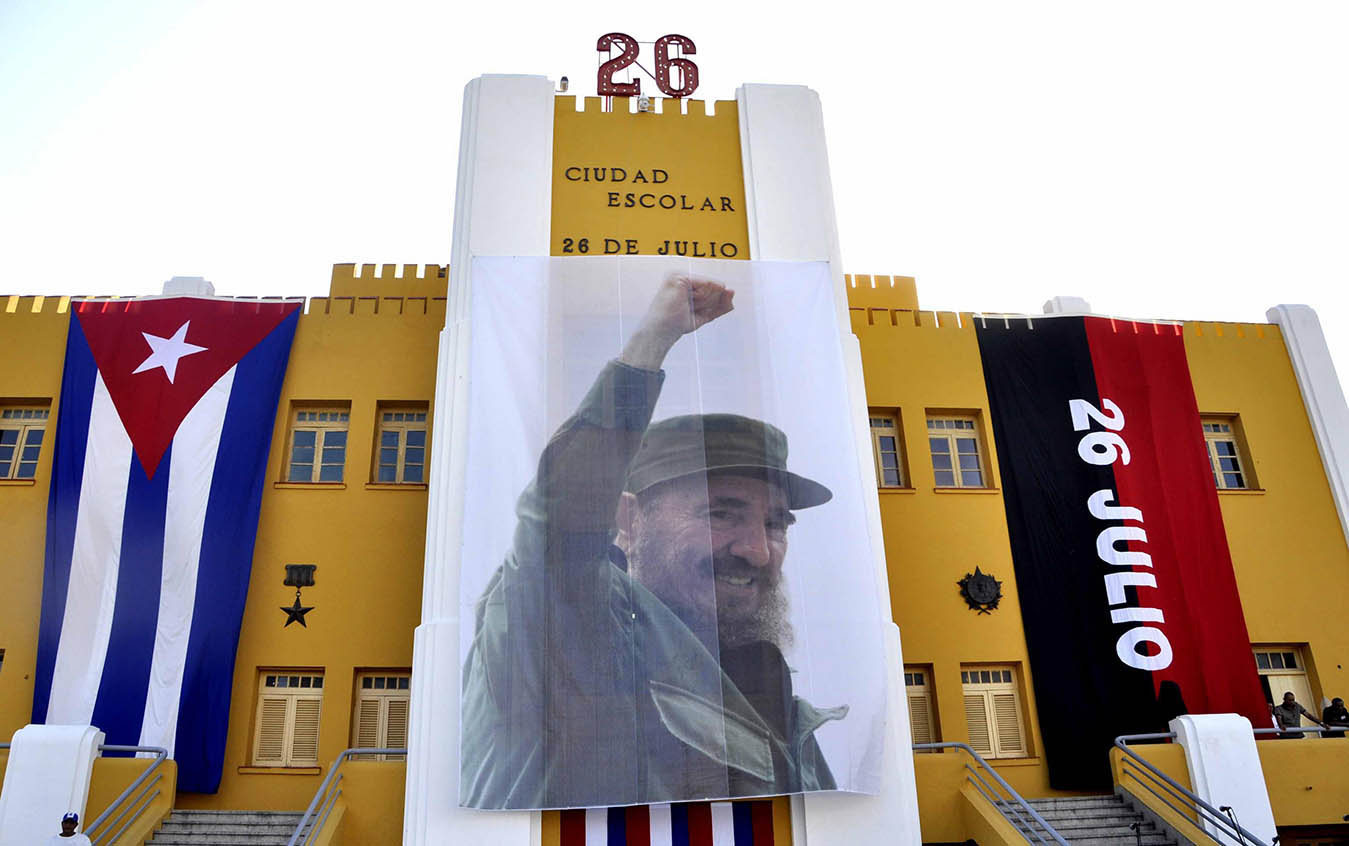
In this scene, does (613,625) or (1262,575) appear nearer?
(613,625)

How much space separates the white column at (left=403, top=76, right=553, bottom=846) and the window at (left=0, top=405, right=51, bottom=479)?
7479mm

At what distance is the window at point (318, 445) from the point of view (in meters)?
17.4

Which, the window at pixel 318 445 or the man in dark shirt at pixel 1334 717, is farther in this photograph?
the window at pixel 318 445

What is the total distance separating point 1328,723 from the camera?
16.2 m

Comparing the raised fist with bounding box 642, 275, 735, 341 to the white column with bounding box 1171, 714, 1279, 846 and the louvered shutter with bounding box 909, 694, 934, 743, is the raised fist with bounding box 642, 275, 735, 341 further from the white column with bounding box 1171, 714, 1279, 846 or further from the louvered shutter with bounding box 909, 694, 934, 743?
the white column with bounding box 1171, 714, 1279, 846

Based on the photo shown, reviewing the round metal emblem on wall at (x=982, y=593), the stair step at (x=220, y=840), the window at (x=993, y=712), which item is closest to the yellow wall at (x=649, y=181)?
the round metal emblem on wall at (x=982, y=593)

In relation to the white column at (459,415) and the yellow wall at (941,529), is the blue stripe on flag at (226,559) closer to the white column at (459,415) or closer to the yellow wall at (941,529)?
the white column at (459,415)

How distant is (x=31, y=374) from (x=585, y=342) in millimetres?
9711

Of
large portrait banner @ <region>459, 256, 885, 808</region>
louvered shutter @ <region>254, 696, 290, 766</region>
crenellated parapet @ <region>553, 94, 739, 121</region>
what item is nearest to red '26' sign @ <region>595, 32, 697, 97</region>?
crenellated parapet @ <region>553, 94, 739, 121</region>

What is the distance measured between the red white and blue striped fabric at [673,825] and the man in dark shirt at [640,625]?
609 millimetres

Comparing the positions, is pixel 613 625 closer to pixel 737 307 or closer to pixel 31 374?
pixel 737 307

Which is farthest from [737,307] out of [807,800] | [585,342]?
[807,800]

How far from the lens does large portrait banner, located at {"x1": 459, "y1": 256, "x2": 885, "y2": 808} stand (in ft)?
42.3

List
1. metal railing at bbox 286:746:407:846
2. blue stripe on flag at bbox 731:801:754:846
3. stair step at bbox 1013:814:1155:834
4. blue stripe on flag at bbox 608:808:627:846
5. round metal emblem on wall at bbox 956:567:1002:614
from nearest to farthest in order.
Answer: metal railing at bbox 286:746:407:846 < blue stripe on flag at bbox 608:808:627:846 < blue stripe on flag at bbox 731:801:754:846 < stair step at bbox 1013:814:1155:834 < round metal emblem on wall at bbox 956:567:1002:614
